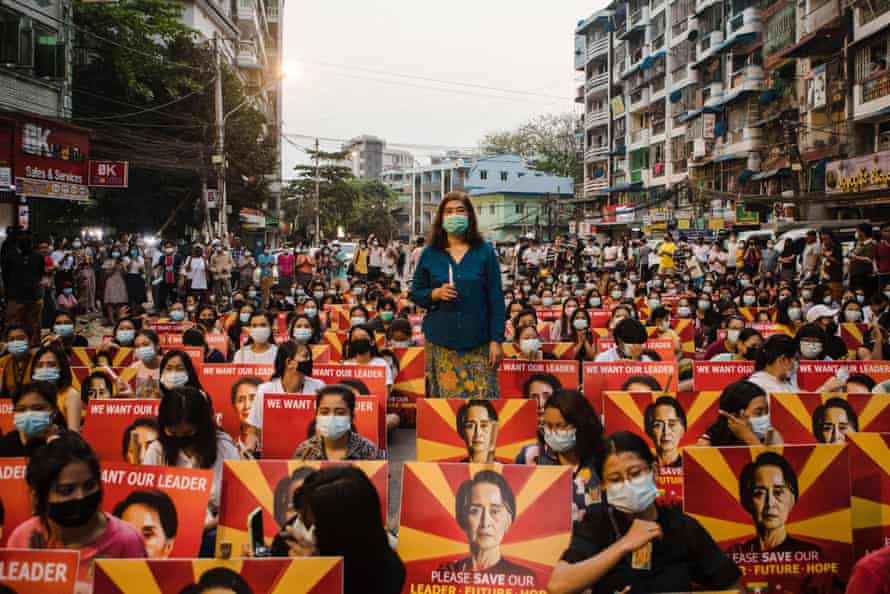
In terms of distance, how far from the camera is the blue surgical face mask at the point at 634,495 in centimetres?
345

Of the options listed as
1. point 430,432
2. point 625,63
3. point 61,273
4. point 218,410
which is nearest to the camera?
point 430,432

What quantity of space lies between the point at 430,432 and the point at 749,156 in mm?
37963

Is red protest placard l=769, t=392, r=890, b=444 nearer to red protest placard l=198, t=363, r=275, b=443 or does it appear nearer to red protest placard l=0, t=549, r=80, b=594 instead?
red protest placard l=198, t=363, r=275, b=443

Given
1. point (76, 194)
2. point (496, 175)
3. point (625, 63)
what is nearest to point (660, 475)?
point (76, 194)

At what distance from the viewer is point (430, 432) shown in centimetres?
590

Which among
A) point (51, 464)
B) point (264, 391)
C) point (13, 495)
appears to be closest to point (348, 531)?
point (51, 464)

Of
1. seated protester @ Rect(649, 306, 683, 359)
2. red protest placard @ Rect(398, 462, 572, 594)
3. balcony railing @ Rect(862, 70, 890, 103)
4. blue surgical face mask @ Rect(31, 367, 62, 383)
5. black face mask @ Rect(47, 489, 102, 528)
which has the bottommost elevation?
red protest placard @ Rect(398, 462, 572, 594)

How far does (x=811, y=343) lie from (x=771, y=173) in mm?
31295

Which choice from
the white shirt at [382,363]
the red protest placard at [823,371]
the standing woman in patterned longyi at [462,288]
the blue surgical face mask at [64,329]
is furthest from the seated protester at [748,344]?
the blue surgical face mask at [64,329]

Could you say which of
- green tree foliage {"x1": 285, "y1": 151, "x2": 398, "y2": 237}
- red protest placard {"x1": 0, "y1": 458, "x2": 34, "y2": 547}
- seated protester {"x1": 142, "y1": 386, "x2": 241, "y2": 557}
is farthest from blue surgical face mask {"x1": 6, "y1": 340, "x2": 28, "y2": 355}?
green tree foliage {"x1": 285, "y1": 151, "x2": 398, "y2": 237}

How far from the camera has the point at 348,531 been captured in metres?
3.17

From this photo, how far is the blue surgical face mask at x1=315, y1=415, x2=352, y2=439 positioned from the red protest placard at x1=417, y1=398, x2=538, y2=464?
721 millimetres

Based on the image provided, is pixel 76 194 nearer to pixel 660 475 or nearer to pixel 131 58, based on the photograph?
pixel 131 58

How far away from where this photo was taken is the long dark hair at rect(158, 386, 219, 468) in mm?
5078
